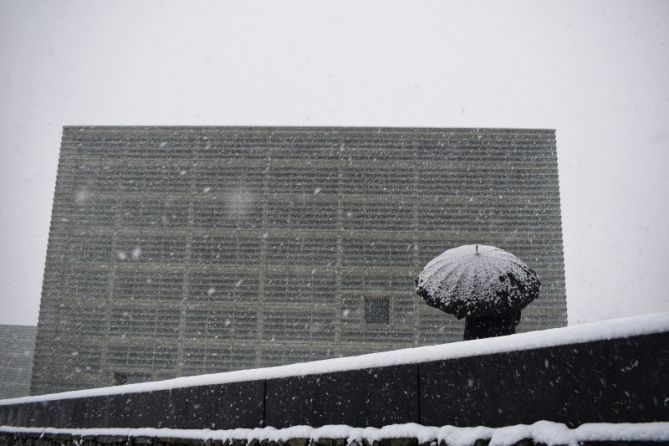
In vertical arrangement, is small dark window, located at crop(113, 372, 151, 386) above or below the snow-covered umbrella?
below

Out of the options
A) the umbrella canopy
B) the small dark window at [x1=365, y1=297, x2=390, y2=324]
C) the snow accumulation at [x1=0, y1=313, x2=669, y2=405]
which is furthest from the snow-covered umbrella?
the small dark window at [x1=365, y1=297, x2=390, y2=324]

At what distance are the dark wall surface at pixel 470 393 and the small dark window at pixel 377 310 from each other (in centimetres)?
2443

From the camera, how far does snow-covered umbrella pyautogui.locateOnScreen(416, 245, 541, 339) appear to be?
16.0 feet

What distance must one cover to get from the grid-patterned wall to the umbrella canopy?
2222cm

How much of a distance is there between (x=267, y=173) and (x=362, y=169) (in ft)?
17.4

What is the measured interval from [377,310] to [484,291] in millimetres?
23137

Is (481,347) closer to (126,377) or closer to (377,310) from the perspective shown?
(377,310)

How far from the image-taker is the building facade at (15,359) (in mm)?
66750

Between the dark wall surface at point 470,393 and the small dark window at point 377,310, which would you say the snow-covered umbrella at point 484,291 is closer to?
the dark wall surface at point 470,393

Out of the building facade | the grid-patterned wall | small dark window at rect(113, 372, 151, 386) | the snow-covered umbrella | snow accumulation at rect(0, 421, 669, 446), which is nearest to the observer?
snow accumulation at rect(0, 421, 669, 446)

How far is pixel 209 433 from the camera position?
326cm

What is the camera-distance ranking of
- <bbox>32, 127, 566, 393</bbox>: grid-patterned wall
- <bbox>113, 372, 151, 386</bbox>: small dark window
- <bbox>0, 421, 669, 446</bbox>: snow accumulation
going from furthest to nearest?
<bbox>113, 372, 151, 386</bbox>: small dark window
<bbox>32, 127, 566, 393</bbox>: grid-patterned wall
<bbox>0, 421, 669, 446</bbox>: snow accumulation

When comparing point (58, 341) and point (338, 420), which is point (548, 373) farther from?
point (58, 341)

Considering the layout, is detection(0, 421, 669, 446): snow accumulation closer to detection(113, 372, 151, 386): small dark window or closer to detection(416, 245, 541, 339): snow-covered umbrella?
detection(416, 245, 541, 339): snow-covered umbrella
